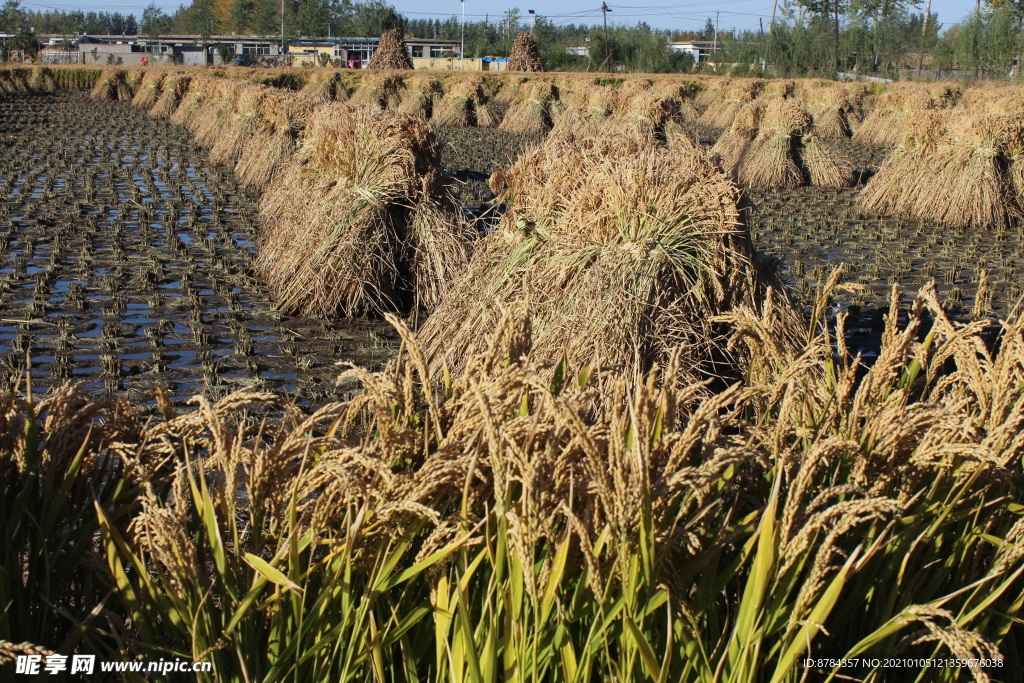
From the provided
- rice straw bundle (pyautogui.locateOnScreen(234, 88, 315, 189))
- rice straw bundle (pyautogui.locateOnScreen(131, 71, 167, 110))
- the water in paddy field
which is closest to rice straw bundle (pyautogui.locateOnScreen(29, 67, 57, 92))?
rice straw bundle (pyautogui.locateOnScreen(131, 71, 167, 110))

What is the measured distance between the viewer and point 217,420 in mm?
2125

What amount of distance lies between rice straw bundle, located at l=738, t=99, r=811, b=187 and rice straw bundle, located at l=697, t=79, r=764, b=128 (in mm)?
10831

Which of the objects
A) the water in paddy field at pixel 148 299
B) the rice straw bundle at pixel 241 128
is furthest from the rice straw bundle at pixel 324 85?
the water in paddy field at pixel 148 299

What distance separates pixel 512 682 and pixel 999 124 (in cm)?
1320

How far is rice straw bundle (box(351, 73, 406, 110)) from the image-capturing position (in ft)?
98.0

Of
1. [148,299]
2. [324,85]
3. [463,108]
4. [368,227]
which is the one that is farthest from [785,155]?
[324,85]

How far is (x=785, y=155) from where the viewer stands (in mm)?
15812

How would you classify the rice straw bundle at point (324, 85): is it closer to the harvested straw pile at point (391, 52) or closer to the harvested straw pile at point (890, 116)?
the harvested straw pile at point (391, 52)

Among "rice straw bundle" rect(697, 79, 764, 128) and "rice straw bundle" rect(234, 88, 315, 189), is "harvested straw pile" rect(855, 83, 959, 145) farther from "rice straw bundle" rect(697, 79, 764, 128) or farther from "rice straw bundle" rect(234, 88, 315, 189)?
"rice straw bundle" rect(234, 88, 315, 189)

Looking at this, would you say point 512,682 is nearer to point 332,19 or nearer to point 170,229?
point 170,229

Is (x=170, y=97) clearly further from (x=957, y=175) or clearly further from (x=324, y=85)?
(x=957, y=175)

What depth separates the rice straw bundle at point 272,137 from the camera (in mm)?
13547

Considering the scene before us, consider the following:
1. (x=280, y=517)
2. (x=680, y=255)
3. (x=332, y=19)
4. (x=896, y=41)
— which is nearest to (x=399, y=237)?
(x=680, y=255)

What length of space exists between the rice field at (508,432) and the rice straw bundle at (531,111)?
15.2 m
